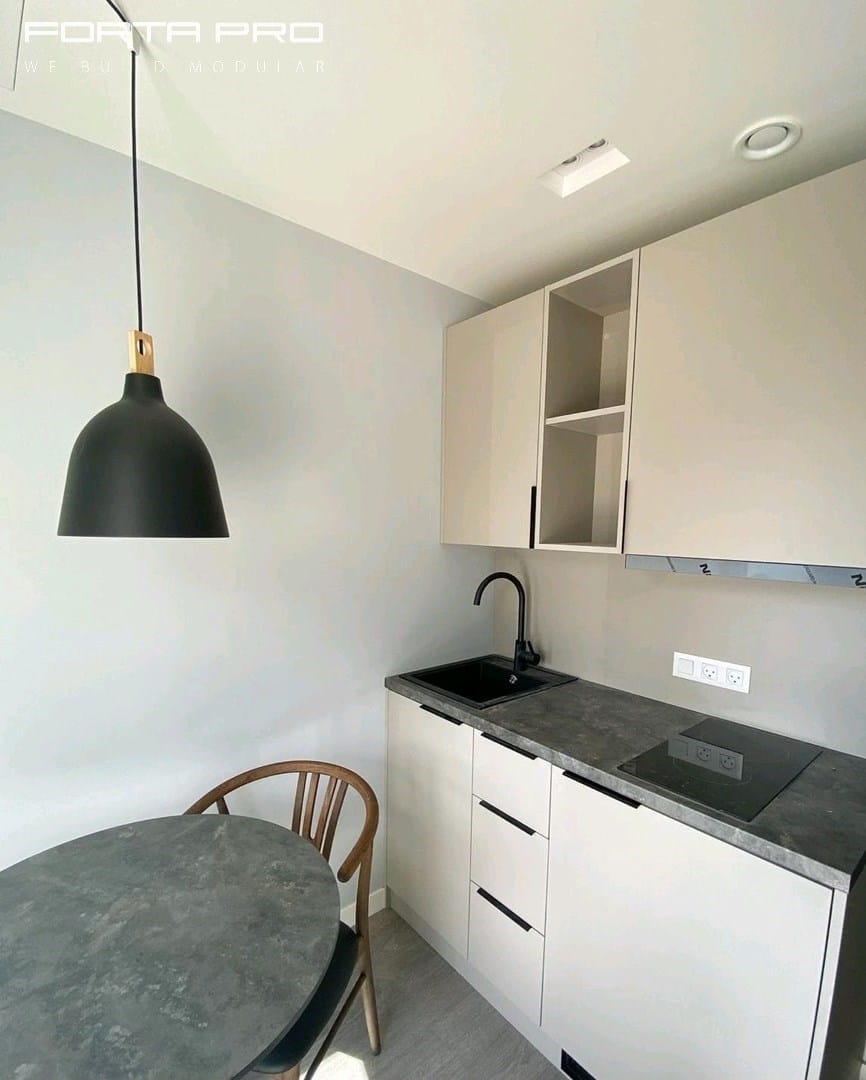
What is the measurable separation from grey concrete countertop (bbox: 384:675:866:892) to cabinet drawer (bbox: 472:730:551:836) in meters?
0.05

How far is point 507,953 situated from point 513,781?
1.86 ft

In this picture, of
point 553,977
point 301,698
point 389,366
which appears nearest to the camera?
point 553,977

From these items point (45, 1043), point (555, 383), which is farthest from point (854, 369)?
point (45, 1043)

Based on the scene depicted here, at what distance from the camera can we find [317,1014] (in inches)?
42.9

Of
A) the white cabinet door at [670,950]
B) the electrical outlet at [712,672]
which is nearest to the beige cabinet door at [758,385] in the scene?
the electrical outlet at [712,672]

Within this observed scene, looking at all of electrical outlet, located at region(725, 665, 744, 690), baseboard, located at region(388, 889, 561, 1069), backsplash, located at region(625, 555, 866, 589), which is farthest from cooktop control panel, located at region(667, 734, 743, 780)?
baseboard, located at region(388, 889, 561, 1069)

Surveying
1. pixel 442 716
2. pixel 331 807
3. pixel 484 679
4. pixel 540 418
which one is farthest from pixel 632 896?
pixel 540 418

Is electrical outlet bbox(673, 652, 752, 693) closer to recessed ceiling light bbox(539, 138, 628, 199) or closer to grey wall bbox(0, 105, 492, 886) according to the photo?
grey wall bbox(0, 105, 492, 886)

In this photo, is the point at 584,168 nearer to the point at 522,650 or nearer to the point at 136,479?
the point at 136,479

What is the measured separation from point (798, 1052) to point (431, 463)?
193 cm

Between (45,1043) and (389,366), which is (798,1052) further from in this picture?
(389,366)

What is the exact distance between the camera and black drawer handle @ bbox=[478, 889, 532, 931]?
1479mm

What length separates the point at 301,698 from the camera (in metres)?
1.77

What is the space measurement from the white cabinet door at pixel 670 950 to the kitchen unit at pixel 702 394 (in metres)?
0.74
